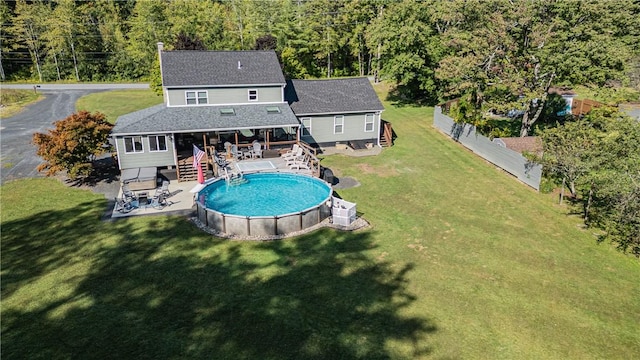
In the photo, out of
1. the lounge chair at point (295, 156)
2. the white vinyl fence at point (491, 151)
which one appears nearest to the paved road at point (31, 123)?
the lounge chair at point (295, 156)

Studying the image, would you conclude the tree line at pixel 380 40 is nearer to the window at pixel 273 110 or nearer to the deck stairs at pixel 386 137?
the deck stairs at pixel 386 137

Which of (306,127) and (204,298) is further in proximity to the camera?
(306,127)

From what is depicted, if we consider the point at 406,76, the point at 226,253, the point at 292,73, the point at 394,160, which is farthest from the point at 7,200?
the point at 292,73

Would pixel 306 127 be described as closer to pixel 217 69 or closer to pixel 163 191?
pixel 217 69

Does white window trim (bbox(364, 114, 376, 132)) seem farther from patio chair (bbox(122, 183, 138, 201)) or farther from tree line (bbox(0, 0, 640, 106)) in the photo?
patio chair (bbox(122, 183, 138, 201))

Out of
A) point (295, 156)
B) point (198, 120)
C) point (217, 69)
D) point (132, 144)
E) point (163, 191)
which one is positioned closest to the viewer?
point (163, 191)

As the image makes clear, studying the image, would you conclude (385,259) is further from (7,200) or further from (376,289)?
(7,200)

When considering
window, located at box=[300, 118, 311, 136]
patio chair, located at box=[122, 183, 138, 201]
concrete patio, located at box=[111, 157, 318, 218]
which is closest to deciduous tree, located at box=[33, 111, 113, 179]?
concrete patio, located at box=[111, 157, 318, 218]

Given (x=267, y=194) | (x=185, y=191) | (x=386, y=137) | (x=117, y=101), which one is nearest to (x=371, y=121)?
(x=386, y=137)
